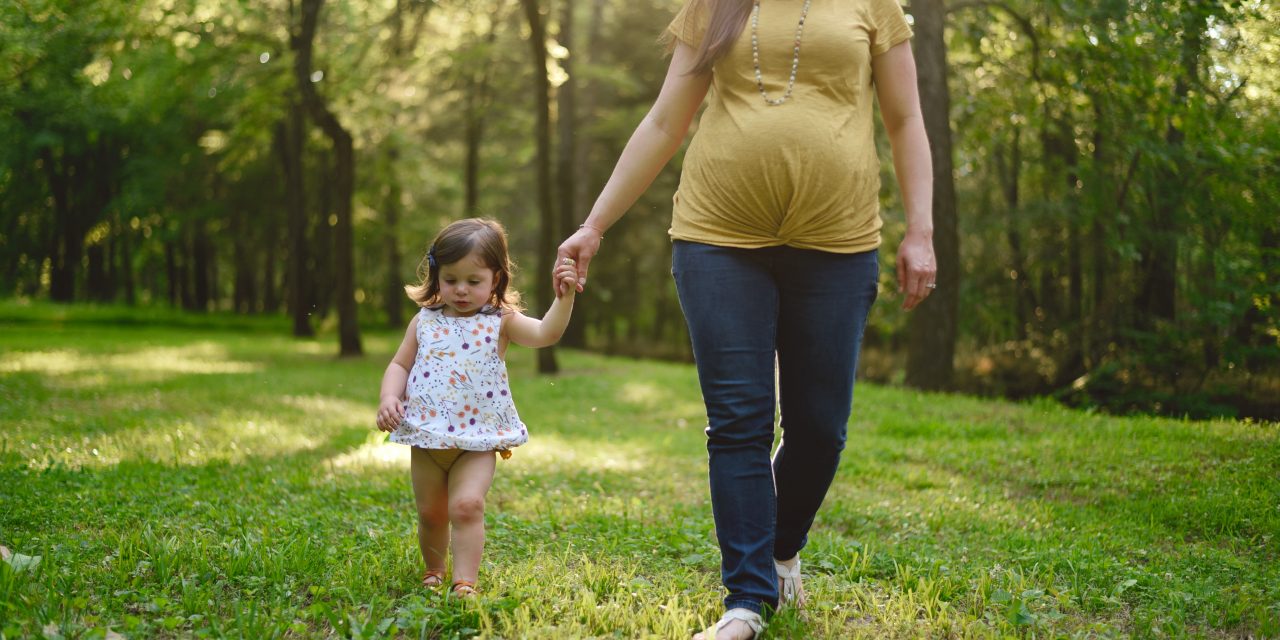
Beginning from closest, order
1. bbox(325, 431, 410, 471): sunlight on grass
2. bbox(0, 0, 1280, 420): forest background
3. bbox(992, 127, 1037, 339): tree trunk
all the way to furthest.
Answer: bbox(325, 431, 410, 471): sunlight on grass, bbox(0, 0, 1280, 420): forest background, bbox(992, 127, 1037, 339): tree trunk

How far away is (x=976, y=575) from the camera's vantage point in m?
3.77

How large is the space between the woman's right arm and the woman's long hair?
0.43 ft

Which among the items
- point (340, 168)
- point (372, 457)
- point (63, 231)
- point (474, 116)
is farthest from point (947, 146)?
point (63, 231)

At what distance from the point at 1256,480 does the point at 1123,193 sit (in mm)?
7256

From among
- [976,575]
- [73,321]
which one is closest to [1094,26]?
[976,575]

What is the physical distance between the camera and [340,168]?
693 inches

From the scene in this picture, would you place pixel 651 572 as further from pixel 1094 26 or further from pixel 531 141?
pixel 531 141

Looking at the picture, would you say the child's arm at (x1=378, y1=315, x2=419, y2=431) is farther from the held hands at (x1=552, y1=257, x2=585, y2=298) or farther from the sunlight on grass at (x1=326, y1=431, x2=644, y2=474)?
the sunlight on grass at (x1=326, y1=431, x2=644, y2=474)

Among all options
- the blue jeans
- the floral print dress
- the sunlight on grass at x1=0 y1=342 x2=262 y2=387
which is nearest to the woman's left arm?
the blue jeans

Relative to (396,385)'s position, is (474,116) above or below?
above

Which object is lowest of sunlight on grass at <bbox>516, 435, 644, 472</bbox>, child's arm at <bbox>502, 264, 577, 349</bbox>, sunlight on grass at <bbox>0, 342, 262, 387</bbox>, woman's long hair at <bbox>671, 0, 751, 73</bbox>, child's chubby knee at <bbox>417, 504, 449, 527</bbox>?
sunlight on grass at <bbox>0, 342, 262, 387</bbox>

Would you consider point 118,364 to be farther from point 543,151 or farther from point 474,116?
point 474,116

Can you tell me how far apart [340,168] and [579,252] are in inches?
614

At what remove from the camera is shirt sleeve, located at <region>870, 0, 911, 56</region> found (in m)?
3.03
